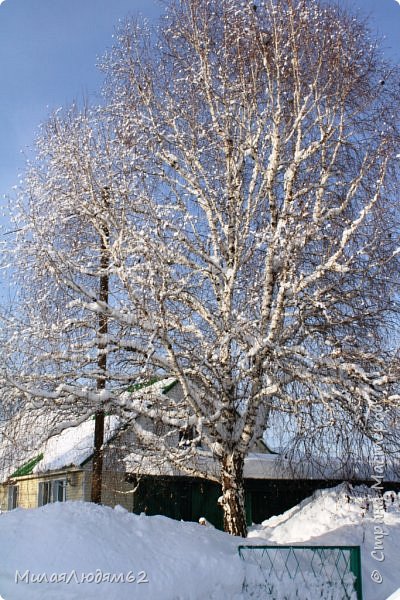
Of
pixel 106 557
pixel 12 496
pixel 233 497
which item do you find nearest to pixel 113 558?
pixel 106 557

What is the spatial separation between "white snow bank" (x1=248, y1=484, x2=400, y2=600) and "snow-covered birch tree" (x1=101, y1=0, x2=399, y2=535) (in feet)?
4.95

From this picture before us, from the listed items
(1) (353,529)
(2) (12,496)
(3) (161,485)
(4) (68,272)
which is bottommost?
(2) (12,496)

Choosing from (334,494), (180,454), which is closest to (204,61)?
(180,454)

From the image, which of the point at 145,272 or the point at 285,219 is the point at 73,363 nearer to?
the point at 145,272

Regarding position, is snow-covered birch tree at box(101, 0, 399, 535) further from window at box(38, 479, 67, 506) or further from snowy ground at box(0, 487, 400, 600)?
window at box(38, 479, 67, 506)

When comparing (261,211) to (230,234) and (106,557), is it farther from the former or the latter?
(106,557)

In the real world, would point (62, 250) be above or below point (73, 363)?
Answer: above

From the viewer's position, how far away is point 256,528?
14070mm

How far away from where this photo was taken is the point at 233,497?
37.6 ft

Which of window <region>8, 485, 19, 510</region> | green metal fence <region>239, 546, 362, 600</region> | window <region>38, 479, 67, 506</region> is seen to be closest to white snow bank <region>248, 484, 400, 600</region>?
green metal fence <region>239, 546, 362, 600</region>

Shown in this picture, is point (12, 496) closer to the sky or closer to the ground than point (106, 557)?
closer to the ground

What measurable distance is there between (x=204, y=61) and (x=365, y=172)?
11.9 feet

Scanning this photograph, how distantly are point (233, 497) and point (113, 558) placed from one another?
4228 millimetres

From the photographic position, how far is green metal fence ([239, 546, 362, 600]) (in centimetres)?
858
